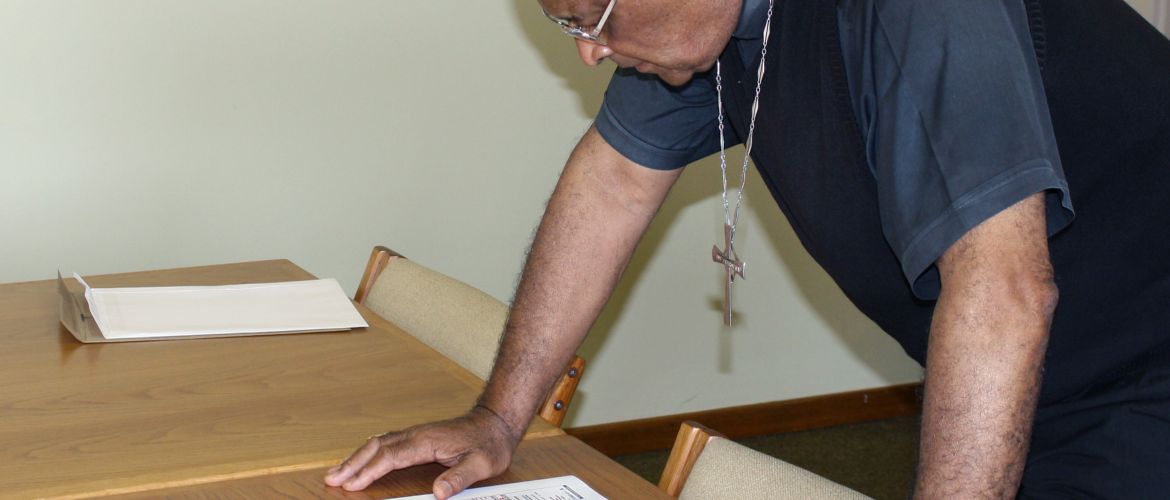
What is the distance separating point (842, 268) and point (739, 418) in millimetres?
2406

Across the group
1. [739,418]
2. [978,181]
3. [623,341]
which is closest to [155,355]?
[978,181]

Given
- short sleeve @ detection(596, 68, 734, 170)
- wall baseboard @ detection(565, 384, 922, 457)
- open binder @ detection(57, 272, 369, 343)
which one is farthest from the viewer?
wall baseboard @ detection(565, 384, 922, 457)

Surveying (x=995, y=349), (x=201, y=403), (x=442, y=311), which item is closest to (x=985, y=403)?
(x=995, y=349)

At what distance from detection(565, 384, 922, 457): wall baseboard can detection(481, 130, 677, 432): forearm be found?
163cm

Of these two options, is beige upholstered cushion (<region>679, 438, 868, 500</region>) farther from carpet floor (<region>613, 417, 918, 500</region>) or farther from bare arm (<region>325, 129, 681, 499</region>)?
carpet floor (<region>613, 417, 918, 500</region>)

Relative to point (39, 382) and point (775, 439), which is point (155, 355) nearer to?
point (39, 382)

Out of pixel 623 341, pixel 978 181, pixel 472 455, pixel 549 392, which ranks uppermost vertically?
pixel 978 181

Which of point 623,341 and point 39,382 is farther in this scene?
point 623,341

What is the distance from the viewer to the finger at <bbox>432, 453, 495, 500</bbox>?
1253 mm

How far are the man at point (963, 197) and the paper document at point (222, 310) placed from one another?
0.47 metres

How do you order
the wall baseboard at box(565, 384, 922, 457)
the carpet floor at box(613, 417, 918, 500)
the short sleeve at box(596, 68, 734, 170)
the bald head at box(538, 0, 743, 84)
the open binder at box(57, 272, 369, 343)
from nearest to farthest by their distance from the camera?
1. the bald head at box(538, 0, 743, 84)
2. the short sleeve at box(596, 68, 734, 170)
3. the open binder at box(57, 272, 369, 343)
4. the carpet floor at box(613, 417, 918, 500)
5. the wall baseboard at box(565, 384, 922, 457)

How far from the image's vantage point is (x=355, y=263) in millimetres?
3102

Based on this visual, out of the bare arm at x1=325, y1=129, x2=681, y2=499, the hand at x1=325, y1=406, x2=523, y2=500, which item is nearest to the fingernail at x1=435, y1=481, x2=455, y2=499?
the hand at x1=325, y1=406, x2=523, y2=500

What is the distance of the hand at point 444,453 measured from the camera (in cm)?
128
